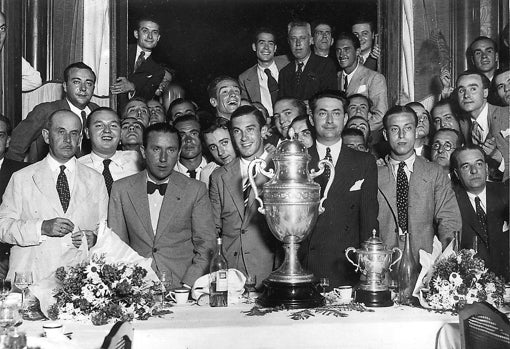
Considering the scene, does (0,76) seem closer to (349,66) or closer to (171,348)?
(349,66)

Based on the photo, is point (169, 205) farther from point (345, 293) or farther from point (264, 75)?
point (264, 75)

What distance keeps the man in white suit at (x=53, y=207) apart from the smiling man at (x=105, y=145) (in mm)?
528

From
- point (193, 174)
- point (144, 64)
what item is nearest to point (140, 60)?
point (144, 64)

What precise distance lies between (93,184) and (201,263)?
3.12ft

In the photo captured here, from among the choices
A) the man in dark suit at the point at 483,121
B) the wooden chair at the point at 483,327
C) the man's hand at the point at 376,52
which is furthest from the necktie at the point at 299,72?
the wooden chair at the point at 483,327

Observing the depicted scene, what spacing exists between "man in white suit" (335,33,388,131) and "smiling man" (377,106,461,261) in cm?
156

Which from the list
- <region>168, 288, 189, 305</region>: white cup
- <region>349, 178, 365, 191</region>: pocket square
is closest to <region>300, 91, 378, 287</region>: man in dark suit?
<region>349, 178, 365, 191</region>: pocket square

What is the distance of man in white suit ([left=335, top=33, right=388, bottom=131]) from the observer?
6.63 meters

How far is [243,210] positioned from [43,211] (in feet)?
4.22

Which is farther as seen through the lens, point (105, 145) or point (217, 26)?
point (217, 26)

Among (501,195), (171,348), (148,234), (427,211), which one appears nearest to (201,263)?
(148,234)

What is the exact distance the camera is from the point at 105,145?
5203 mm

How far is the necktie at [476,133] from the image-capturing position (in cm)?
570

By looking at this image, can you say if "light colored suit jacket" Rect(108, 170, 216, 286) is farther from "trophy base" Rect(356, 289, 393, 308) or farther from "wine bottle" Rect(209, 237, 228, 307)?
"trophy base" Rect(356, 289, 393, 308)
